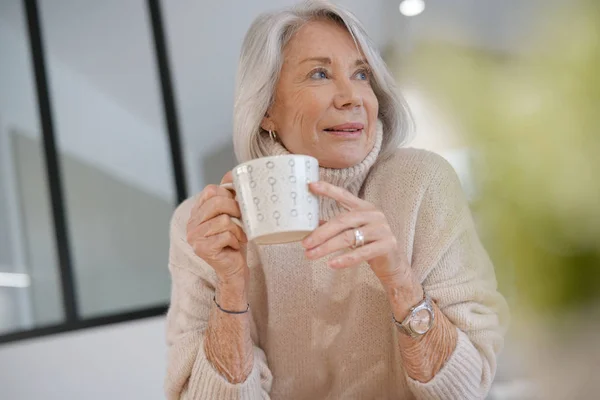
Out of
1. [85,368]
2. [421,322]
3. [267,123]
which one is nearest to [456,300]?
[421,322]

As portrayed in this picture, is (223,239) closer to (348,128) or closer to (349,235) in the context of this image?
(349,235)

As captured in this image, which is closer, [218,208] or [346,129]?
[218,208]

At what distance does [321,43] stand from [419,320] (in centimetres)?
45

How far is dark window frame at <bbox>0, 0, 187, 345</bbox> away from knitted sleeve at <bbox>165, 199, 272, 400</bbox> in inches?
42.5

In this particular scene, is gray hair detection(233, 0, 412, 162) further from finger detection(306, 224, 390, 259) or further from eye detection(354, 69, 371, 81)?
finger detection(306, 224, 390, 259)

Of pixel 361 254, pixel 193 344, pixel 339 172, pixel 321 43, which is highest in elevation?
pixel 321 43

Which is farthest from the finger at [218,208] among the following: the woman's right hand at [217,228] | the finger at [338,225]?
the finger at [338,225]

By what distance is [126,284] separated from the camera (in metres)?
1.94

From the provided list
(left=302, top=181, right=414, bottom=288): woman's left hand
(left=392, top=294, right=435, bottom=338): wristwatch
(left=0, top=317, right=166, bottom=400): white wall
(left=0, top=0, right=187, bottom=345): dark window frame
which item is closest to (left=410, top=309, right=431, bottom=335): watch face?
(left=392, top=294, right=435, bottom=338): wristwatch

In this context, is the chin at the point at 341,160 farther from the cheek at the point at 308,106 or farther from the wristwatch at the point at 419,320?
the wristwatch at the point at 419,320

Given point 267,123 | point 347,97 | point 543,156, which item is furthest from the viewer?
point 267,123

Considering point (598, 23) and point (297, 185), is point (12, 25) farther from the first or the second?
point (598, 23)

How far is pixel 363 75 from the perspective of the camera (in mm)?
818

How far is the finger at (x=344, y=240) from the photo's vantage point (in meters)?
0.52
